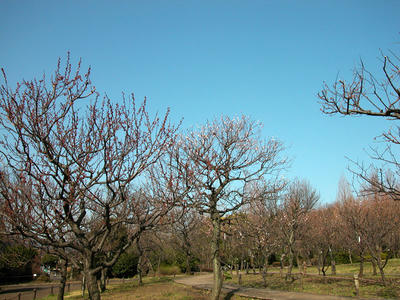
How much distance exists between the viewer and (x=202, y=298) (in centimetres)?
1544

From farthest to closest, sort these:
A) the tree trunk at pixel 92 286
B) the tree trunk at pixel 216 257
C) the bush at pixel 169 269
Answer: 1. the bush at pixel 169 269
2. the tree trunk at pixel 216 257
3. the tree trunk at pixel 92 286

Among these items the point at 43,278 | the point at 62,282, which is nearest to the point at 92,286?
the point at 62,282

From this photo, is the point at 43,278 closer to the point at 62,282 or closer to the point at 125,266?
the point at 125,266

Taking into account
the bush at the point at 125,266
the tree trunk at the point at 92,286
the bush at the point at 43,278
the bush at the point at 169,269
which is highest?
the tree trunk at the point at 92,286

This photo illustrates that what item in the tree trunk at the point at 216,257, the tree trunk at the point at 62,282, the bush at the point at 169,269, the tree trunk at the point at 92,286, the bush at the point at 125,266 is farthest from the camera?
the bush at the point at 169,269

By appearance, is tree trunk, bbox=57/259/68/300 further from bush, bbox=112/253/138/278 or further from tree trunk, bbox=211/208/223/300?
bush, bbox=112/253/138/278

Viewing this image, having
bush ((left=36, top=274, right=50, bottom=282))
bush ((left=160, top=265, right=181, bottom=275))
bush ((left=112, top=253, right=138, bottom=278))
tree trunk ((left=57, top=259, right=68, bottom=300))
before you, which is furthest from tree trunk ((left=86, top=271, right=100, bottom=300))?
bush ((left=36, top=274, right=50, bottom=282))

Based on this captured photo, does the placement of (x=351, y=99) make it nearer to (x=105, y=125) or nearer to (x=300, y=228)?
(x=105, y=125)

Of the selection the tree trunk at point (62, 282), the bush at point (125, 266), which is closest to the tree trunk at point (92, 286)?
the tree trunk at point (62, 282)

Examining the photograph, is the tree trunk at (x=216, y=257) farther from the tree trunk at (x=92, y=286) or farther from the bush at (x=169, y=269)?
the bush at (x=169, y=269)

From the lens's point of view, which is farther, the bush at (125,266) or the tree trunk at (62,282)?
the bush at (125,266)

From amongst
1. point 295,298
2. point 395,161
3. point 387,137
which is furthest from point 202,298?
point 387,137

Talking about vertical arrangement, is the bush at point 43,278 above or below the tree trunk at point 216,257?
below

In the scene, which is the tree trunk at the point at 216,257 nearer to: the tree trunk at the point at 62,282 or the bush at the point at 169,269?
the tree trunk at the point at 62,282
